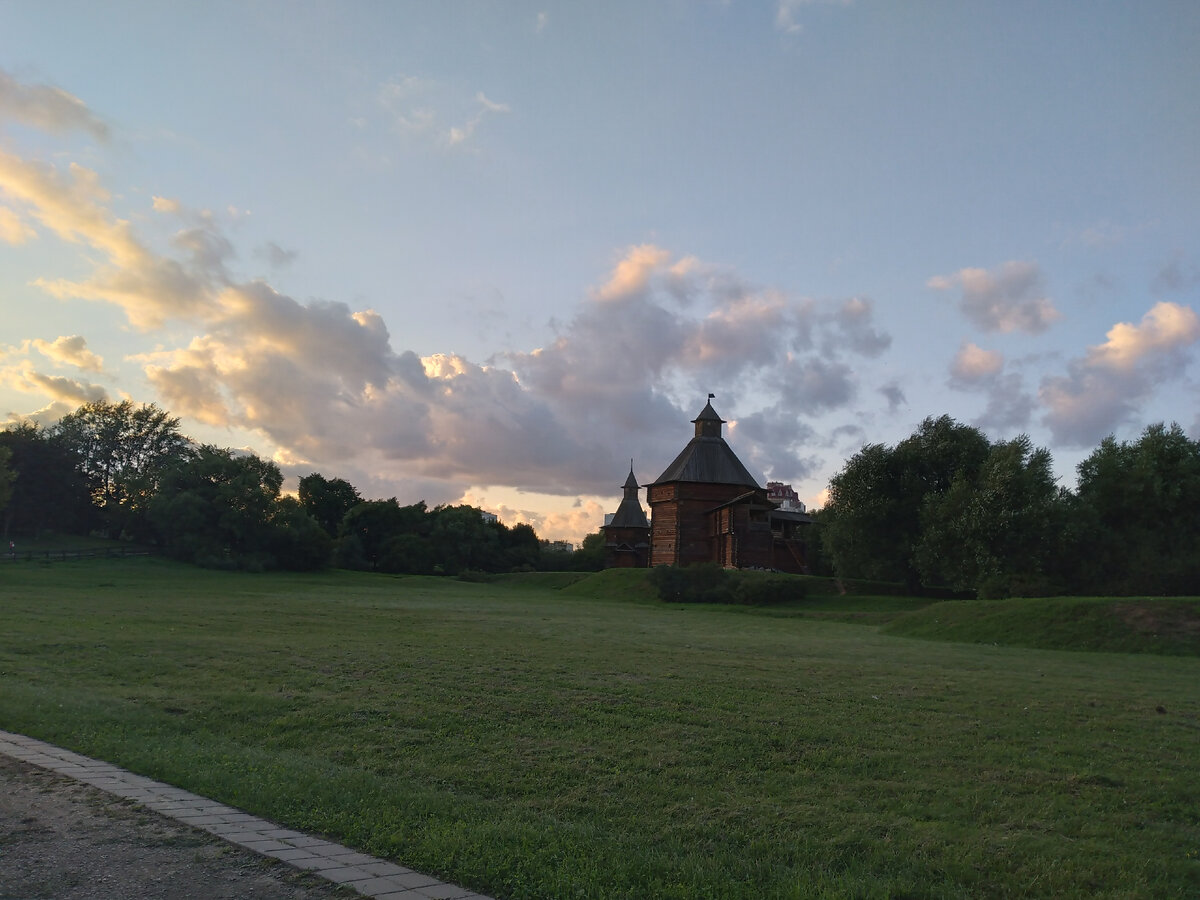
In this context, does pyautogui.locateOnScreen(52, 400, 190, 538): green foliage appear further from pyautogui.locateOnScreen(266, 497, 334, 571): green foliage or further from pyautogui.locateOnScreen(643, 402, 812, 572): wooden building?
pyautogui.locateOnScreen(643, 402, 812, 572): wooden building

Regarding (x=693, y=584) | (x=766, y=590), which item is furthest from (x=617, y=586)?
(x=766, y=590)

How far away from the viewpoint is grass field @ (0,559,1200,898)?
6430 millimetres

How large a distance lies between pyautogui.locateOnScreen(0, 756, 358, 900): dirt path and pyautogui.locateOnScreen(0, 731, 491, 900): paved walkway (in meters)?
0.12

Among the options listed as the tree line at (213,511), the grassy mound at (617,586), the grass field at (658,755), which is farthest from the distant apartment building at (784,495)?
the grass field at (658,755)

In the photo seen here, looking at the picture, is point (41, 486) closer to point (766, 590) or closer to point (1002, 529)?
point (766, 590)

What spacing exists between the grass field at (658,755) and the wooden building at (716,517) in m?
46.1

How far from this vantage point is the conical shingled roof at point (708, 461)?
72.6 m

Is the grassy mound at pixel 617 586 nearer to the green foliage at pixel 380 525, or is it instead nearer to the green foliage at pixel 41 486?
the green foliage at pixel 380 525

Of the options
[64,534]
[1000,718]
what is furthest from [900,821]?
[64,534]

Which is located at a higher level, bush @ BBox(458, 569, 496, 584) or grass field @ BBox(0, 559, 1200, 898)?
bush @ BBox(458, 569, 496, 584)

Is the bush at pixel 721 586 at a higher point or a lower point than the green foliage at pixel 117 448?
lower

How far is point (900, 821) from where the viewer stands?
7.51m

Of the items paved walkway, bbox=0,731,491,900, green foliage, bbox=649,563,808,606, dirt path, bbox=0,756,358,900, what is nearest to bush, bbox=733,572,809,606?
green foliage, bbox=649,563,808,606

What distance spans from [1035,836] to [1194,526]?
51618 mm
